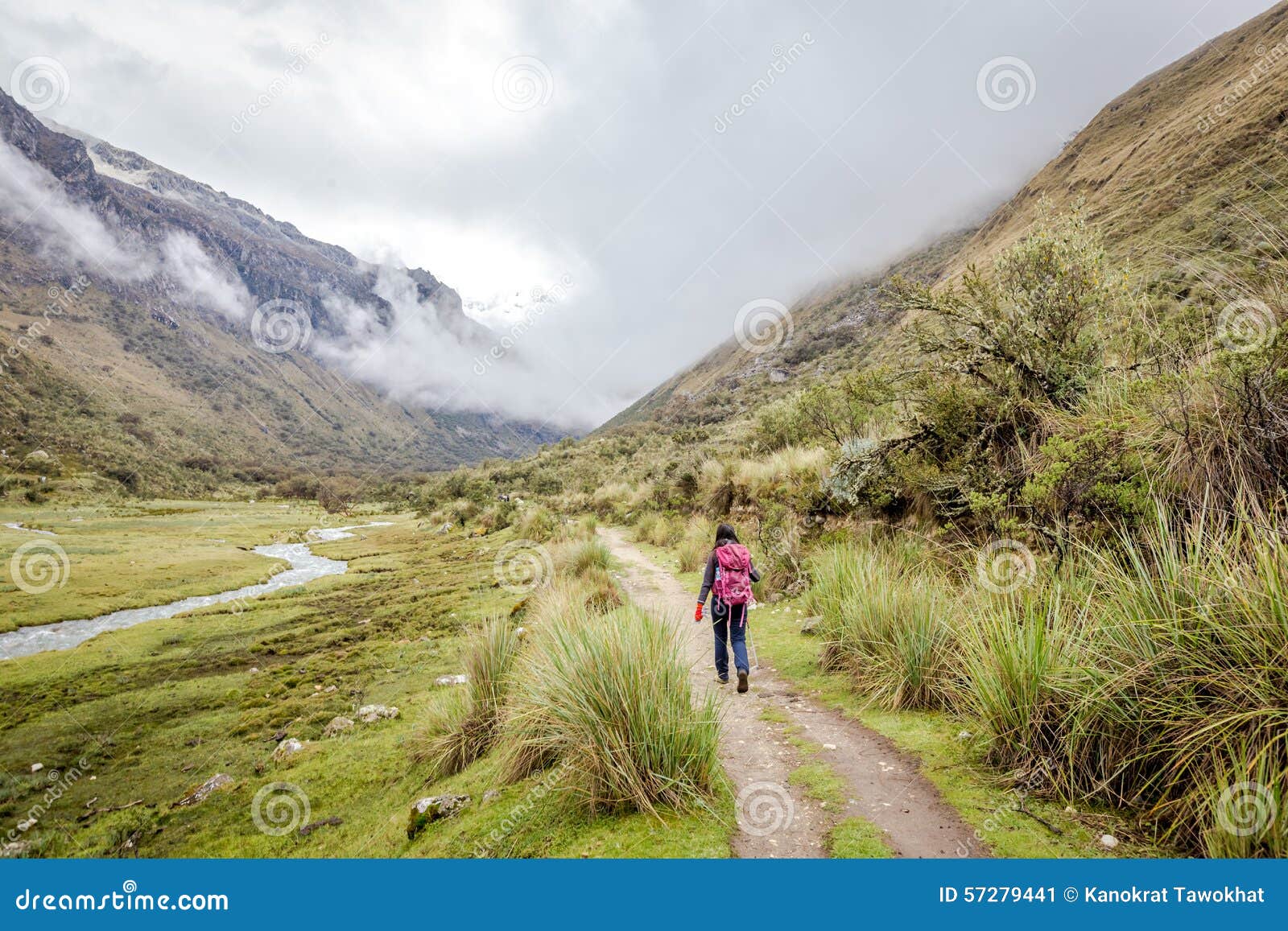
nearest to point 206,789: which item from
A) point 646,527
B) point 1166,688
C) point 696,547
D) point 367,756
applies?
point 367,756

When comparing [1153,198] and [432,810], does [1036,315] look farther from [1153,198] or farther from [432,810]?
[1153,198]

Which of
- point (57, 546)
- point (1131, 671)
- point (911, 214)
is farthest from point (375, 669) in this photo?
point (911, 214)

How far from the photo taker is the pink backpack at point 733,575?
24.2ft

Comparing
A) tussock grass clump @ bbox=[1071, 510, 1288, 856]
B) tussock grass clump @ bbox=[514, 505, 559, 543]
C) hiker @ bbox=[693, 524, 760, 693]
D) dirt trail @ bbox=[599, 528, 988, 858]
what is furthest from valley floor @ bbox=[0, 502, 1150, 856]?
tussock grass clump @ bbox=[514, 505, 559, 543]

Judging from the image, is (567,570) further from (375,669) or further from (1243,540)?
(1243,540)

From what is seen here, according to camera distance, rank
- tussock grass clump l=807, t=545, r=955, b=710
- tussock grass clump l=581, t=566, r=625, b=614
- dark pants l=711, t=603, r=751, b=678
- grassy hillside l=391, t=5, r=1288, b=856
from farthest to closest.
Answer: tussock grass clump l=581, t=566, r=625, b=614 < dark pants l=711, t=603, r=751, b=678 < tussock grass clump l=807, t=545, r=955, b=710 < grassy hillside l=391, t=5, r=1288, b=856

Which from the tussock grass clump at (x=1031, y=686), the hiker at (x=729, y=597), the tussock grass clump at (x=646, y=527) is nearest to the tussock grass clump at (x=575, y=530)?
the tussock grass clump at (x=646, y=527)

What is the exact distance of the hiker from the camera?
7348 millimetres

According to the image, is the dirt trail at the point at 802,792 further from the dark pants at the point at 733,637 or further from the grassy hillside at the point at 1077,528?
the grassy hillside at the point at 1077,528

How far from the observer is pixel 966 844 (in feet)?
11.5

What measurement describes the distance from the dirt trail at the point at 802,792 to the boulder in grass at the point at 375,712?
23.4ft

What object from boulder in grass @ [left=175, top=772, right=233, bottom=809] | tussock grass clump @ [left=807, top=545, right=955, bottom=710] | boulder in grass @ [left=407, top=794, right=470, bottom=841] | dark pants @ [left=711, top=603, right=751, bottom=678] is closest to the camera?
boulder in grass @ [left=407, top=794, right=470, bottom=841]

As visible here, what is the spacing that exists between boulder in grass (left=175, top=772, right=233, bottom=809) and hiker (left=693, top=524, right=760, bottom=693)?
8.34 meters

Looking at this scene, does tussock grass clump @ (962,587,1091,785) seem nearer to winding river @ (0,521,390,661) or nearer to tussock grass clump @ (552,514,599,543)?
tussock grass clump @ (552,514,599,543)
